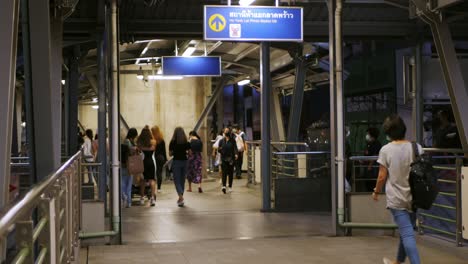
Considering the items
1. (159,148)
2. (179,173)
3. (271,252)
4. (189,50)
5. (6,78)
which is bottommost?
(271,252)

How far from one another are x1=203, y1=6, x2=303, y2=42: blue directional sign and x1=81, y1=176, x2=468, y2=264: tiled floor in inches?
114

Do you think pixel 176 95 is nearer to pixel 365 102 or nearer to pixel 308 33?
pixel 365 102

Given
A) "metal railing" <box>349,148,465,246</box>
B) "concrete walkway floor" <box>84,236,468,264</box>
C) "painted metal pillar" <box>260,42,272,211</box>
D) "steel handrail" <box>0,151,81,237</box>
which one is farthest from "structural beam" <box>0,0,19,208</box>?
"painted metal pillar" <box>260,42,272,211</box>

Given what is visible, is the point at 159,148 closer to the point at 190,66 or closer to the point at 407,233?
the point at 190,66

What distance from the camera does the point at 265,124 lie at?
37.1ft

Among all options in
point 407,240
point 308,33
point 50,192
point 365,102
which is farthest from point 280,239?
point 365,102

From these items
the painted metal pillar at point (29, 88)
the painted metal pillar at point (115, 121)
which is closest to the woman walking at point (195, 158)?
the painted metal pillar at point (115, 121)

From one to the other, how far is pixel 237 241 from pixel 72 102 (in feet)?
26.0

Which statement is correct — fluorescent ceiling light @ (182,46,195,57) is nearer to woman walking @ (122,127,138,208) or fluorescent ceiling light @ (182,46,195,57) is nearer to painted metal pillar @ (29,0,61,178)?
woman walking @ (122,127,138,208)

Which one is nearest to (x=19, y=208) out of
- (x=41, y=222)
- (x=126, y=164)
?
(x=41, y=222)

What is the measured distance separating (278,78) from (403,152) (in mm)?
15753

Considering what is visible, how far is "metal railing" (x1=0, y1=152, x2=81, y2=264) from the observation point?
2.29m

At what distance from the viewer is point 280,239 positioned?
27.8 ft

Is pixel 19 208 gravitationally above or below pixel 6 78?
below
